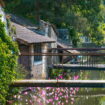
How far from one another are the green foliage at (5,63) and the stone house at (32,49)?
19.9 ft

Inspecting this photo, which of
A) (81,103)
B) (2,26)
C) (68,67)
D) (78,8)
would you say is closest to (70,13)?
(78,8)

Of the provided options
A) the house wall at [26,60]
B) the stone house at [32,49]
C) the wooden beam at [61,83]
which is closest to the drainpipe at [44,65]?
the stone house at [32,49]

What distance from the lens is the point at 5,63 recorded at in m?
12.4

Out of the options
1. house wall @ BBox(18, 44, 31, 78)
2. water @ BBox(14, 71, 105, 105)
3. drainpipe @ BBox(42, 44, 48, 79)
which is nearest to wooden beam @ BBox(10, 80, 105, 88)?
water @ BBox(14, 71, 105, 105)

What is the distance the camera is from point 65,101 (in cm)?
1778

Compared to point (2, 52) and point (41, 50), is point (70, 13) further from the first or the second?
point (2, 52)

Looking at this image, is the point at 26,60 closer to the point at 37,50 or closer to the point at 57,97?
the point at 37,50

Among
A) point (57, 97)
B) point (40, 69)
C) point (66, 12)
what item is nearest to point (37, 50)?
point (40, 69)

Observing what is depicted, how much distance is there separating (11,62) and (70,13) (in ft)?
92.1

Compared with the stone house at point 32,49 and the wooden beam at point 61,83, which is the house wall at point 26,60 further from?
the wooden beam at point 61,83

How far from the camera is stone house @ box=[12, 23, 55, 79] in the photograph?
20.1 m

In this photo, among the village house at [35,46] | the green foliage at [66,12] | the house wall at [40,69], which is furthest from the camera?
the green foliage at [66,12]

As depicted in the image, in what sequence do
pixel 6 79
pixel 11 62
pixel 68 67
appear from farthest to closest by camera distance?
1. pixel 68 67
2. pixel 11 62
3. pixel 6 79

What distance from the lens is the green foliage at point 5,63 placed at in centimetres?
1190
